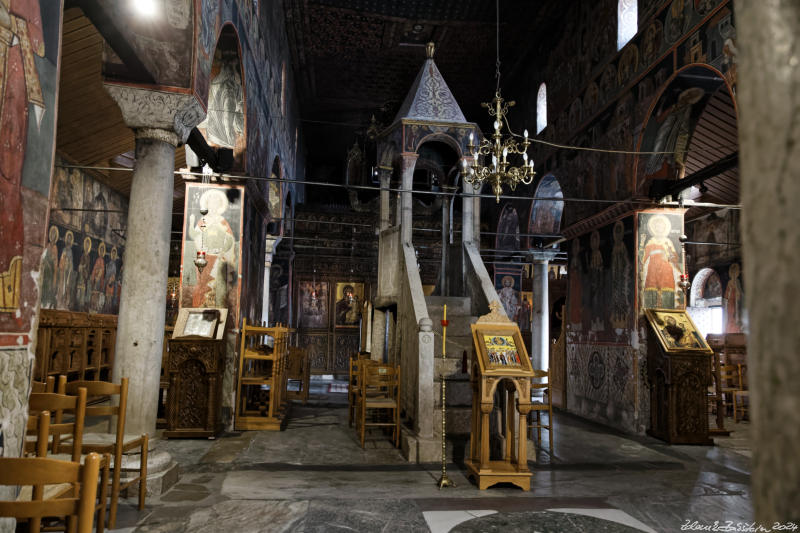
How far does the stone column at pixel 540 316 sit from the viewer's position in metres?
12.9

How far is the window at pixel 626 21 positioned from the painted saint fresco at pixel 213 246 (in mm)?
7168

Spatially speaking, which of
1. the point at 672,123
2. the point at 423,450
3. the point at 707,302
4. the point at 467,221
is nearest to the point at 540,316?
the point at 467,221

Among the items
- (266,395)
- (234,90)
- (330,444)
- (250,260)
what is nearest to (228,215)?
(250,260)

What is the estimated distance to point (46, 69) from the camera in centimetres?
269

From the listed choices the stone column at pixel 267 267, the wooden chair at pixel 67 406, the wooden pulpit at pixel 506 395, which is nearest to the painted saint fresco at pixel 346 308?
the stone column at pixel 267 267

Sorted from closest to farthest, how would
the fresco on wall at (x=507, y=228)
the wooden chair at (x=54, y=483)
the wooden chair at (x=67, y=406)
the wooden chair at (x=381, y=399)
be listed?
1. the wooden chair at (x=54, y=483)
2. the wooden chair at (x=67, y=406)
3. the wooden chair at (x=381, y=399)
4. the fresco on wall at (x=507, y=228)

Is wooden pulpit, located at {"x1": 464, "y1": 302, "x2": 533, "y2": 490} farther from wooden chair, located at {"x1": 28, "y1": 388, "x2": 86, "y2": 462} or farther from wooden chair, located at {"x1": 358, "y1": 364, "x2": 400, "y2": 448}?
wooden chair, located at {"x1": 28, "y1": 388, "x2": 86, "y2": 462}

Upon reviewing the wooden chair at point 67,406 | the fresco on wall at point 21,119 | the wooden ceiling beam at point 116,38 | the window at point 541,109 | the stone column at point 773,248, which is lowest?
the wooden chair at point 67,406

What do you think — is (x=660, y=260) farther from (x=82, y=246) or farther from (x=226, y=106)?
(x=82, y=246)

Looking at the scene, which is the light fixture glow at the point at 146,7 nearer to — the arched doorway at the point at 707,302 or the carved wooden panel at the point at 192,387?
the carved wooden panel at the point at 192,387

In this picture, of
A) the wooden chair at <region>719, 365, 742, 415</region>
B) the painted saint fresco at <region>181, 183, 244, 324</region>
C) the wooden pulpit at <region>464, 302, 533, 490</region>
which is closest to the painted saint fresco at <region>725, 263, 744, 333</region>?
the wooden chair at <region>719, 365, 742, 415</region>

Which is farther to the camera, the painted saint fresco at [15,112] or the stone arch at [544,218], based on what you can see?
the stone arch at [544,218]

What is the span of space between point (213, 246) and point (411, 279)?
293 cm

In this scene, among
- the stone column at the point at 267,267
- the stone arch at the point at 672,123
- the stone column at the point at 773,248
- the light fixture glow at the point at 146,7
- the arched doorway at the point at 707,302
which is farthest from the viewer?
the arched doorway at the point at 707,302
